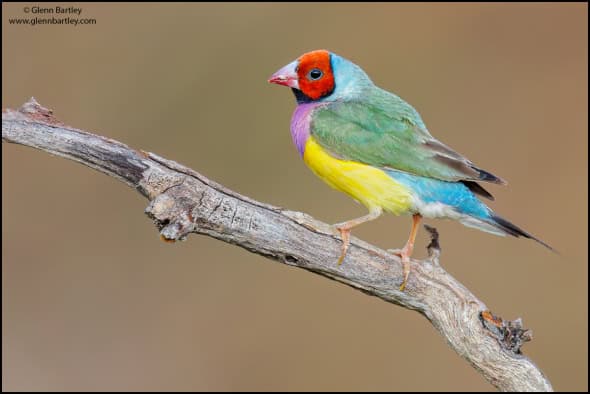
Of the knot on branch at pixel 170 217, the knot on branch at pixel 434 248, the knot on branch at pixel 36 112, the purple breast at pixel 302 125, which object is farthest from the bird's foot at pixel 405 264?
the knot on branch at pixel 36 112

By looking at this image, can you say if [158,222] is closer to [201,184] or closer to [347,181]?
[201,184]

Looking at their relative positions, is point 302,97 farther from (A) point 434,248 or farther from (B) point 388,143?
(A) point 434,248

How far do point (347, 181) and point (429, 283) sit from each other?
759 mm

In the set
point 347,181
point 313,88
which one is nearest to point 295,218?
point 347,181

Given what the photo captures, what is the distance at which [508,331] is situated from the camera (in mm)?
4105

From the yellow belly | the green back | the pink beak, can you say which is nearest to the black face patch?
the pink beak

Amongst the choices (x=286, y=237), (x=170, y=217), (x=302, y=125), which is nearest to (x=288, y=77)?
(x=302, y=125)

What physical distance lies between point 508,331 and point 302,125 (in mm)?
1706

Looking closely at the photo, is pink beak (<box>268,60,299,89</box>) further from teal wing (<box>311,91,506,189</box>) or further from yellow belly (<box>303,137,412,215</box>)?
yellow belly (<box>303,137,412,215</box>)

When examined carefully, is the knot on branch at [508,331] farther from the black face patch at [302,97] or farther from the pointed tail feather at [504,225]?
the black face patch at [302,97]

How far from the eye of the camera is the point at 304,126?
464cm

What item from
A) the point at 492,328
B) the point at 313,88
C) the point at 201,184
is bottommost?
the point at 492,328

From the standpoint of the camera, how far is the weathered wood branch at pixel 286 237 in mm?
3834

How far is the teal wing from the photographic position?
4.43 metres
